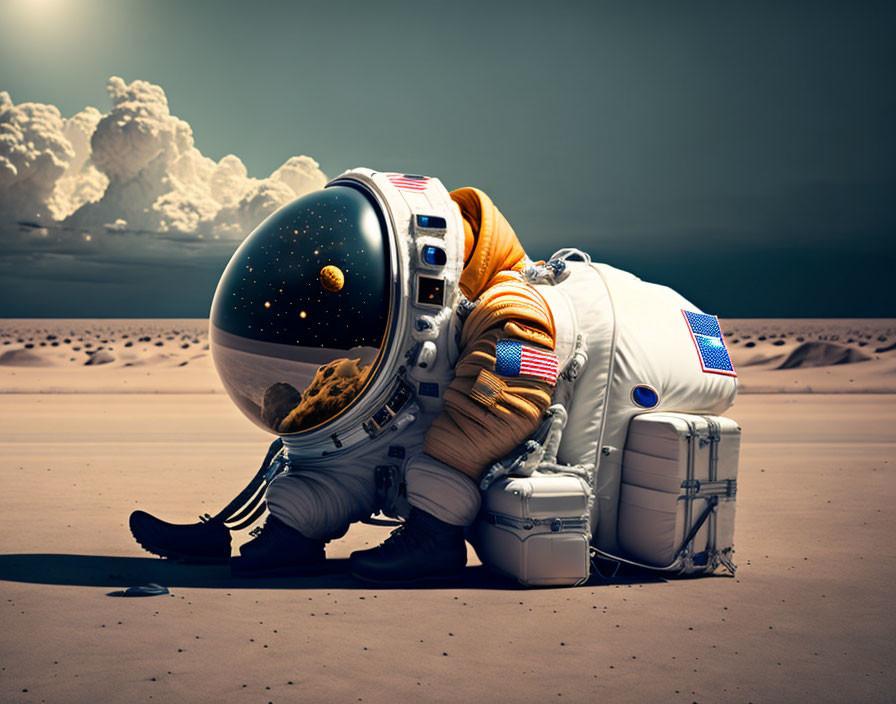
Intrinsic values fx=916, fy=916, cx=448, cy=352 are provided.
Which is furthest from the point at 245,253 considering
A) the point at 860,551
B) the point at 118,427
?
the point at 118,427

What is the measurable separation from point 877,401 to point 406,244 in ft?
61.3

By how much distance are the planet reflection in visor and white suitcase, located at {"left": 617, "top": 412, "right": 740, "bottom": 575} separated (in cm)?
170

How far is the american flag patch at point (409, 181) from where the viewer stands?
5542 millimetres

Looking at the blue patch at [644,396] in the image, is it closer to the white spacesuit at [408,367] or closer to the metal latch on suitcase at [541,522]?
the white spacesuit at [408,367]

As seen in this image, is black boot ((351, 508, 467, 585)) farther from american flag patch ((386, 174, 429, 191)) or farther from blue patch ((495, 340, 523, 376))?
american flag patch ((386, 174, 429, 191))

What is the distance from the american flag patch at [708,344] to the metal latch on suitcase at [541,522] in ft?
4.41

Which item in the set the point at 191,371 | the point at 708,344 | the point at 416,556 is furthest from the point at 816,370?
the point at 416,556

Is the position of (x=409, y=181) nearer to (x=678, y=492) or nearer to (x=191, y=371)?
(x=678, y=492)

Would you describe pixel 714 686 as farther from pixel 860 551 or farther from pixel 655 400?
pixel 860 551

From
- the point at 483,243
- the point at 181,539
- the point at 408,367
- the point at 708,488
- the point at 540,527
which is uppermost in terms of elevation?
the point at 483,243

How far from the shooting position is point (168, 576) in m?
→ 5.38

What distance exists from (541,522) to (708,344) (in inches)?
69.0

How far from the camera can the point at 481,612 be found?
4.68 meters

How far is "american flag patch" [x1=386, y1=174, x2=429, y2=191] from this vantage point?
5.54 meters
